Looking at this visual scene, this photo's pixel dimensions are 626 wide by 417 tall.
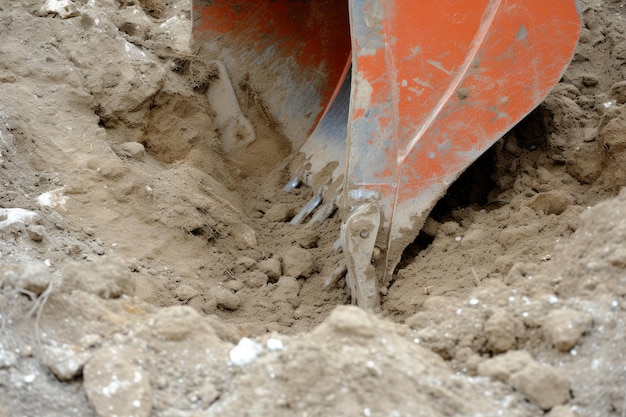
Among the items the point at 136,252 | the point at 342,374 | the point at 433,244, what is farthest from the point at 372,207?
the point at 342,374

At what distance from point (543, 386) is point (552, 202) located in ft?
4.86

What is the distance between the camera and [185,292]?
318 cm

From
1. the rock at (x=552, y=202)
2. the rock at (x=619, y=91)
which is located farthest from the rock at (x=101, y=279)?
the rock at (x=619, y=91)

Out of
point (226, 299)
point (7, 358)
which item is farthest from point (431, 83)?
point (7, 358)

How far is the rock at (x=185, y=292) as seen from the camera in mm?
3174

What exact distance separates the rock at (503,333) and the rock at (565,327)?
0.25 ft

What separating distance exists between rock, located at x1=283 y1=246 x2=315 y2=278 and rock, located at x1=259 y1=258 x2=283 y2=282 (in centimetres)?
4

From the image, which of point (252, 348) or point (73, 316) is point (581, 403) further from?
point (73, 316)

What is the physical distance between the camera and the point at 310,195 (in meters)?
4.24

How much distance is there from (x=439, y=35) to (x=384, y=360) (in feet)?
5.63

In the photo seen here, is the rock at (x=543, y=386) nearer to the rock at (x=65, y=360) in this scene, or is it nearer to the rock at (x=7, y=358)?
the rock at (x=65, y=360)

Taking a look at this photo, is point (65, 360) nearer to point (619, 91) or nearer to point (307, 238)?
point (307, 238)

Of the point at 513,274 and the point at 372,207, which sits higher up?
the point at 513,274

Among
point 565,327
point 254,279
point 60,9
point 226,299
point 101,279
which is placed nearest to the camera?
point 565,327
